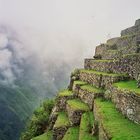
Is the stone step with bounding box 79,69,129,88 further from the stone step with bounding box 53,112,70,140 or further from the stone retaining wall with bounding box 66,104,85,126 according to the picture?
the stone step with bounding box 53,112,70,140

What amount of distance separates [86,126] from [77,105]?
19.1 ft

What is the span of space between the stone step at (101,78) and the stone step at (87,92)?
49 cm

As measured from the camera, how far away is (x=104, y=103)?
986 inches

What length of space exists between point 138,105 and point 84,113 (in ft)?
32.1

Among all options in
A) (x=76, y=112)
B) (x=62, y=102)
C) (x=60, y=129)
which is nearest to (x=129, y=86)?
(x=76, y=112)

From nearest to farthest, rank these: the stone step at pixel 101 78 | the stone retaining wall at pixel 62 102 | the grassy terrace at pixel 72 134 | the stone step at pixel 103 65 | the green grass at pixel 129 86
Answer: the green grass at pixel 129 86 → the grassy terrace at pixel 72 134 → the stone step at pixel 101 78 → the stone step at pixel 103 65 → the stone retaining wall at pixel 62 102

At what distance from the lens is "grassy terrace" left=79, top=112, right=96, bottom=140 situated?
2225 centimetres

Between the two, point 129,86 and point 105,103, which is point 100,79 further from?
point 129,86

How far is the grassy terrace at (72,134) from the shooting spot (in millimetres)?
25250

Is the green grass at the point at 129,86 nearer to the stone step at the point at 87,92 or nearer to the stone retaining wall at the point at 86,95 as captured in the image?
the stone step at the point at 87,92

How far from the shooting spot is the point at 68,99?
Result: 34.1 metres

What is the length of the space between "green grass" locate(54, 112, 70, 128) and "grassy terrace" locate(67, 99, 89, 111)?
1.28m

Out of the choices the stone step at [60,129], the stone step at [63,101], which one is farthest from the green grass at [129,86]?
the stone step at [63,101]

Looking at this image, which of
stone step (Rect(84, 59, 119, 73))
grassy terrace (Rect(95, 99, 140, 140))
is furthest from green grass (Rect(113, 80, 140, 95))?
stone step (Rect(84, 59, 119, 73))
